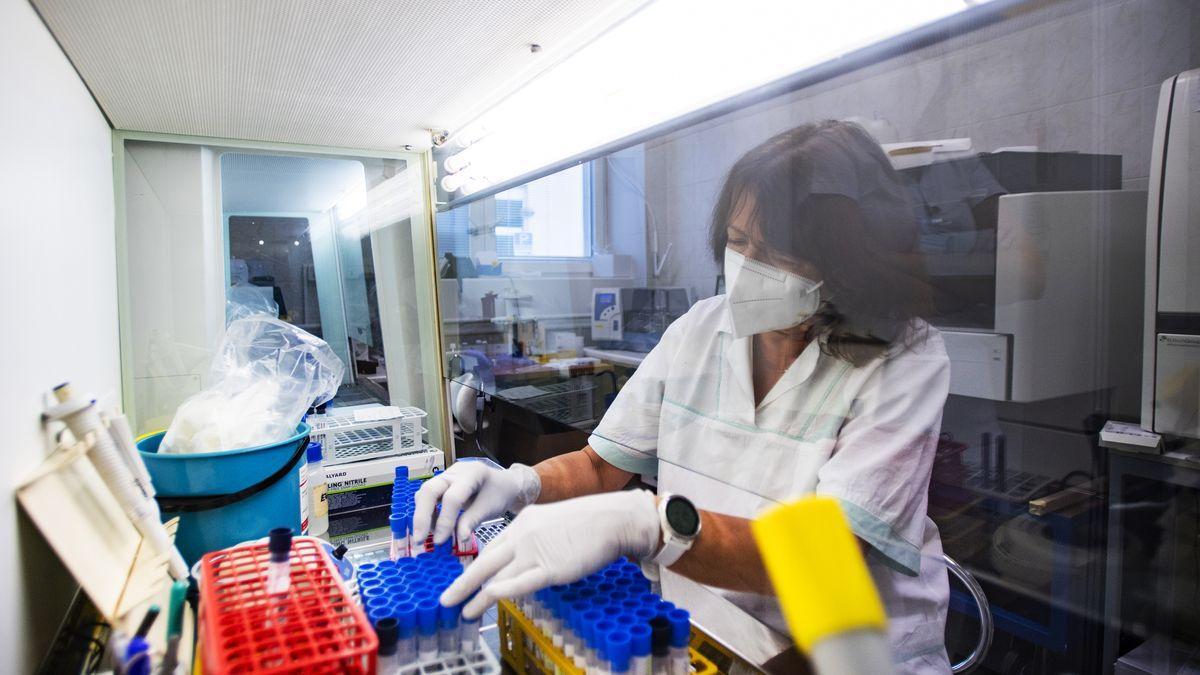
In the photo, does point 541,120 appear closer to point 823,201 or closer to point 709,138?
point 709,138

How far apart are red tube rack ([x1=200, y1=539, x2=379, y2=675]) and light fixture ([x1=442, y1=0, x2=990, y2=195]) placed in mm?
945

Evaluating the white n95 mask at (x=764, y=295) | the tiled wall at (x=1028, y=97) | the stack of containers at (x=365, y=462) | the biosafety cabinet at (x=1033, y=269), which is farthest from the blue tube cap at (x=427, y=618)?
the biosafety cabinet at (x=1033, y=269)

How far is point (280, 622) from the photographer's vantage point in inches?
25.0

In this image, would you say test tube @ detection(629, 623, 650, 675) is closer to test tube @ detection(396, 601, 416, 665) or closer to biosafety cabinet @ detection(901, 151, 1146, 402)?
test tube @ detection(396, 601, 416, 665)

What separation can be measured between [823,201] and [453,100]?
36.7 inches

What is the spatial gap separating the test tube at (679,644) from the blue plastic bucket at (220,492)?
85cm

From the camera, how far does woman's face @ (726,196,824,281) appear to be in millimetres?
951

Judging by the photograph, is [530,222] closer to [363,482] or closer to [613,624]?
[363,482]

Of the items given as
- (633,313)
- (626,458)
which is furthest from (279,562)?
(633,313)

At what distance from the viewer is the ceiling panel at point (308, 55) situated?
974 mm

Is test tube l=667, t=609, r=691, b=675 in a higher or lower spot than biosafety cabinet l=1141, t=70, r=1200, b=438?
lower

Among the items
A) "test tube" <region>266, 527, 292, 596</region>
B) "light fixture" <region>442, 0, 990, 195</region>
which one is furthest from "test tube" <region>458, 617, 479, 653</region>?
"light fixture" <region>442, 0, 990, 195</region>

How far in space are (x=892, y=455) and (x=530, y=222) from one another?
1590 millimetres

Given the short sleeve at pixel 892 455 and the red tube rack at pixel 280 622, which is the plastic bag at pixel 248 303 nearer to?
the red tube rack at pixel 280 622
